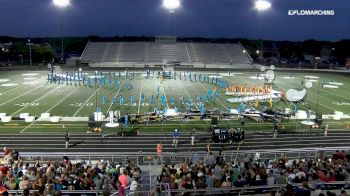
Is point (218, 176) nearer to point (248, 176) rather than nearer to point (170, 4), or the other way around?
point (248, 176)

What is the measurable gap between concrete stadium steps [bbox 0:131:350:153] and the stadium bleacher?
50983 millimetres

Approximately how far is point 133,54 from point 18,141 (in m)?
60.9

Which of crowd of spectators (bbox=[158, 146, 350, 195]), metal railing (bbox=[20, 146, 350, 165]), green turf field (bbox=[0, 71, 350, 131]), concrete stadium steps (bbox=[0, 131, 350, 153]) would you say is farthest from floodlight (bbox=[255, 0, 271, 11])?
crowd of spectators (bbox=[158, 146, 350, 195])

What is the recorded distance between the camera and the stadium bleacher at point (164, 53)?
7881 cm

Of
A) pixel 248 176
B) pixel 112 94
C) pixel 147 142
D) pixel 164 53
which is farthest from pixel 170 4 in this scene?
pixel 248 176

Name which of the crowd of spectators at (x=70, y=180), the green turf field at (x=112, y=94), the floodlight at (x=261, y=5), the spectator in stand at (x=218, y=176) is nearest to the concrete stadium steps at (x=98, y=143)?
the green turf field at (x=112, y=94)

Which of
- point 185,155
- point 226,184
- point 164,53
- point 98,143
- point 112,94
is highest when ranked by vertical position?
point 164,53

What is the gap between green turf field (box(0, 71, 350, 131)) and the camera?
31.5 metres

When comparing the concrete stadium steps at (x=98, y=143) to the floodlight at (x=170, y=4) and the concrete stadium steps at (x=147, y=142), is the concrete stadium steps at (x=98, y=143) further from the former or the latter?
the floodlight at (x=170, y=4)

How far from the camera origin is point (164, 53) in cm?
8200

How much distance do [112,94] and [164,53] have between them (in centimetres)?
4470

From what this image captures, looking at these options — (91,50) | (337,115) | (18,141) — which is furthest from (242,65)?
(18,141)

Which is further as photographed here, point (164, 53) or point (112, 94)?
point (164, 53)

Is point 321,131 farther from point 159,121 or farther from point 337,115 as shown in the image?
point 159,121
